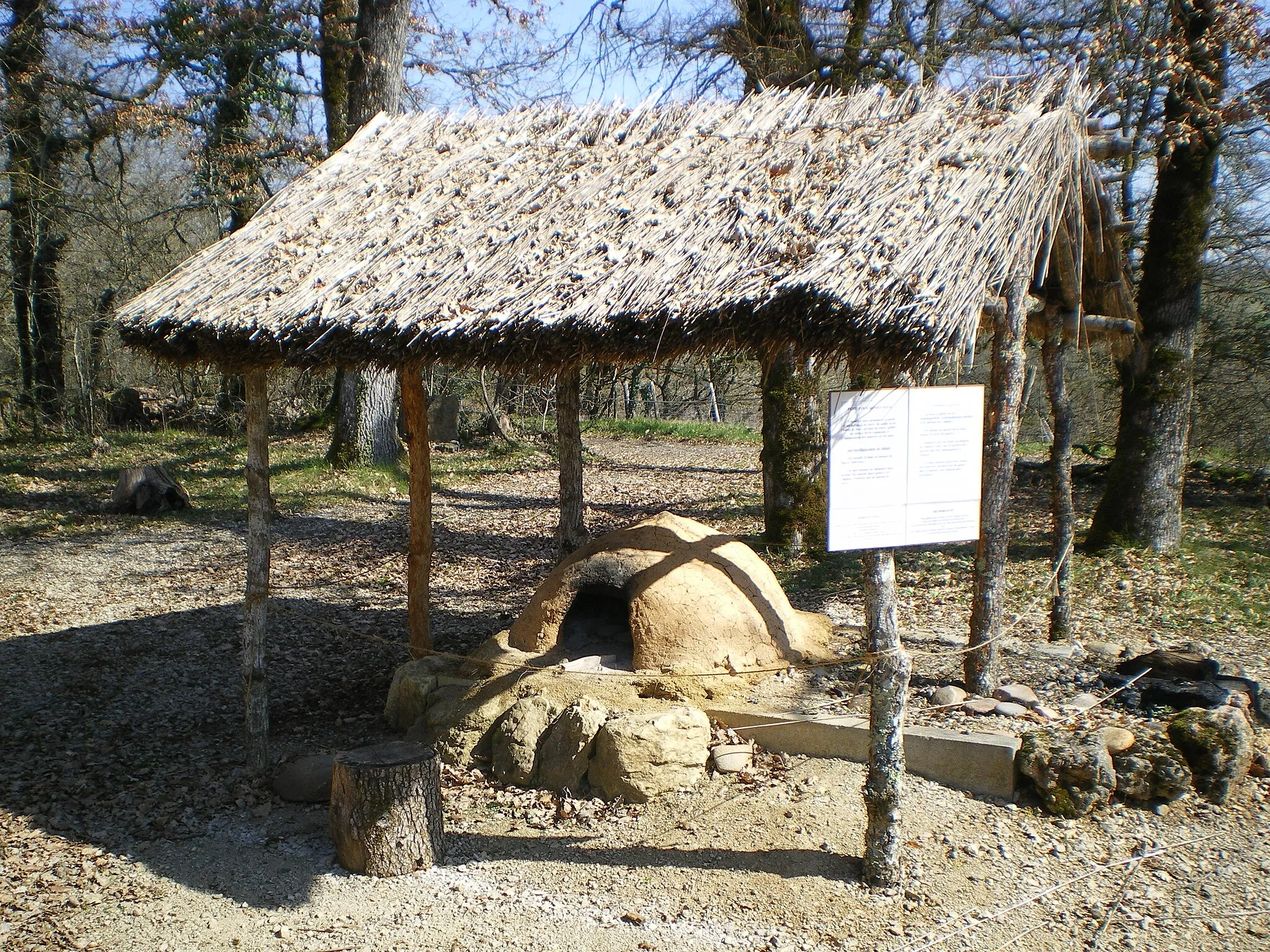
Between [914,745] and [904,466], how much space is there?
1.86 meters

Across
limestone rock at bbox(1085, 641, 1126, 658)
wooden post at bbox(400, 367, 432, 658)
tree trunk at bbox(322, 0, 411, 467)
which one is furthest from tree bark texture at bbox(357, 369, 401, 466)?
limestone rock at bbox(1085, 641, 1126, 658)

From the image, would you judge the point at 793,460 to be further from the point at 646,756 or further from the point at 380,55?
the point at 380,55

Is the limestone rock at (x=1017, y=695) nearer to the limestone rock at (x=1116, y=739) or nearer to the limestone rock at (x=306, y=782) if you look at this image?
the limestone rock at (x=1116, y=739)

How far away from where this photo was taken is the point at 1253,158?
11555mm

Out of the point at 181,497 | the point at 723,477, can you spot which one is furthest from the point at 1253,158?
the point at 181,497

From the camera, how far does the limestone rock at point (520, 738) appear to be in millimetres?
5262

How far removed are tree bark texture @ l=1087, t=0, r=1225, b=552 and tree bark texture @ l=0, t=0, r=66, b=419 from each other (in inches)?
556

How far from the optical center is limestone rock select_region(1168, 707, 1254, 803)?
4.76 meters

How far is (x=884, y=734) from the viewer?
4090 millimetres

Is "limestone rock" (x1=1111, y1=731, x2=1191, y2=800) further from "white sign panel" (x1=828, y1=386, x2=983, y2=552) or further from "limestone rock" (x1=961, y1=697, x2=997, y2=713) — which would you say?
"white sign panel" (x1=828, y1=386, x2=983, y2=552)

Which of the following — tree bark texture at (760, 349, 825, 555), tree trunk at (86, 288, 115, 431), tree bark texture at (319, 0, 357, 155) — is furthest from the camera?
tree trunk at (86, 288, 115, 431)

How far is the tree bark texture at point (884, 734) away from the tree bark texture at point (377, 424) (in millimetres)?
11113

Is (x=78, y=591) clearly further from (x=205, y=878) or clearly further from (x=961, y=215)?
(x=961, y=215)

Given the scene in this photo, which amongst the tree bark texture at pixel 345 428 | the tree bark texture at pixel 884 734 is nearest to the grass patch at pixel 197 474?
the tree bark texture at pixel 345 428
